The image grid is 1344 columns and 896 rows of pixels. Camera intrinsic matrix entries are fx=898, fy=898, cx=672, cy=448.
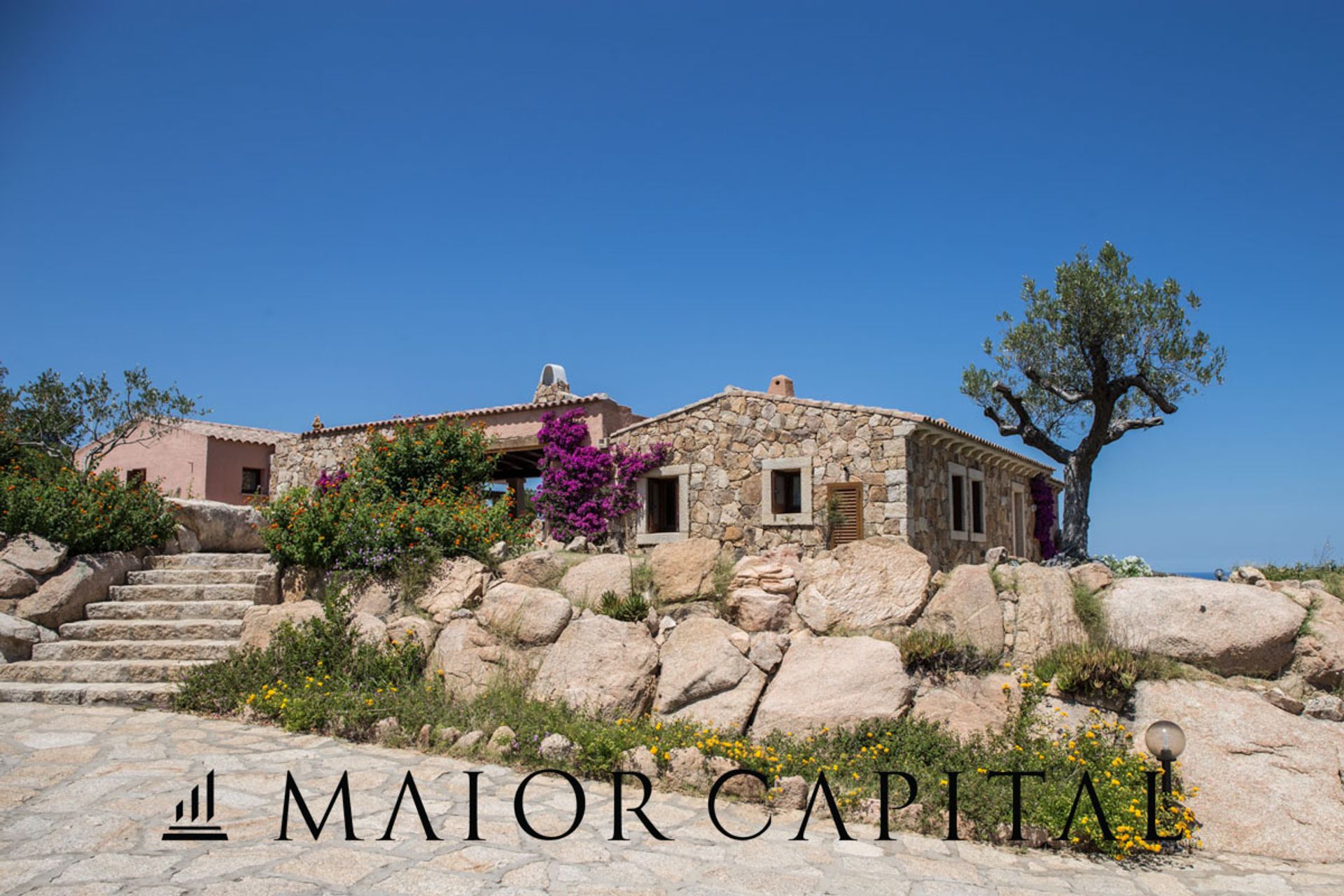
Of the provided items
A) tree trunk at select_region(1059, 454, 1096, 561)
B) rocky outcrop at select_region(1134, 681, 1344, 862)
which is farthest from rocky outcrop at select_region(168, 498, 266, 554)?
tree trunk at select_region(1059, 454, 1096, 561)

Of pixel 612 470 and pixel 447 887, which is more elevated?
pixel 612 470

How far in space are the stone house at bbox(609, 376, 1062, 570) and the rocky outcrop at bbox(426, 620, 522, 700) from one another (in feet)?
26.9

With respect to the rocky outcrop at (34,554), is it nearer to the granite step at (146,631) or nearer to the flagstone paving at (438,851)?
the granite step at (146,631)

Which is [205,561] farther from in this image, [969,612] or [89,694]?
[969,612]

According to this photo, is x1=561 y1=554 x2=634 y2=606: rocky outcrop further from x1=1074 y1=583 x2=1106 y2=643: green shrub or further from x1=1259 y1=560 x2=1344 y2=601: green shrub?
x1=1259 y1=560 x2=1344 y2=601: green shrub

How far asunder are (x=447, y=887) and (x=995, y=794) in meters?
4.01

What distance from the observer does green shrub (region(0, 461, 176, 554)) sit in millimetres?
11109

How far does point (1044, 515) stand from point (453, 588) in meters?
20.4

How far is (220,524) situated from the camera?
1255 centimetres

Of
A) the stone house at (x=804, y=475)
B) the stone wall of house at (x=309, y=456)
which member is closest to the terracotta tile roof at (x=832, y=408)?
the stone house at (x=804, y=475)

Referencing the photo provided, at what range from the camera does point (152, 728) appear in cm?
832

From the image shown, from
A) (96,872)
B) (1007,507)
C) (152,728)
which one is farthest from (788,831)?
(1007,507)

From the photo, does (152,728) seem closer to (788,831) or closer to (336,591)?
(336,591)

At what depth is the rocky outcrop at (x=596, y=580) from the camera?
1048cm
